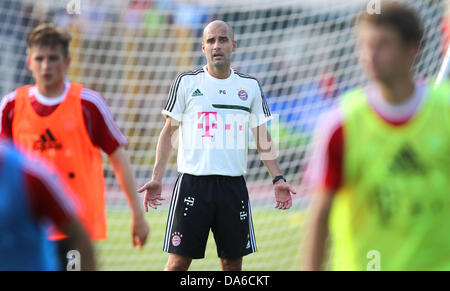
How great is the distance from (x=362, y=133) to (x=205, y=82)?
1.97 metres

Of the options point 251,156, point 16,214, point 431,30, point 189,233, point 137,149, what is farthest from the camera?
point 251,156

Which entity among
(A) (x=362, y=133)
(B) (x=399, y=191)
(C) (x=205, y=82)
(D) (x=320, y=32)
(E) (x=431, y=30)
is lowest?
(B) (x=399, y=191)

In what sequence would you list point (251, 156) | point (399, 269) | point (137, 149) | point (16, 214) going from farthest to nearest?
point (251, 156) < point (137, 149) < point (399, 269) < point (16, 214)

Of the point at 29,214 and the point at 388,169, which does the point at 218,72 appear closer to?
the point at 388,169

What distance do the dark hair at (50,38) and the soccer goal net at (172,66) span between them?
329 centimetres

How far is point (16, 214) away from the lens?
2.27 metres

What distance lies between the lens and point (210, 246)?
6.93 metres

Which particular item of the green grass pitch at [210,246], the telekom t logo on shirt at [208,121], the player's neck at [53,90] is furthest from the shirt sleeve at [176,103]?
the green grass pitch at [210,246]

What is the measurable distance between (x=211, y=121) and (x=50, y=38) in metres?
1.09

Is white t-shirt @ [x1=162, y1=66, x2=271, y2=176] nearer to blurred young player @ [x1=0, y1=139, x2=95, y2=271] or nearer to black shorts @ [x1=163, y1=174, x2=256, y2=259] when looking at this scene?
black shorts @ [x1=163, y1=174, x2=256, y2=259]

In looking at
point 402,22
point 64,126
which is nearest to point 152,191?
point 64,126

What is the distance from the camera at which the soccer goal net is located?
7242 mm

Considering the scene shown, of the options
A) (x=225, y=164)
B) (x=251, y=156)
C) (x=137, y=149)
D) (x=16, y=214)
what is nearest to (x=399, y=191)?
(x=16, y=214)

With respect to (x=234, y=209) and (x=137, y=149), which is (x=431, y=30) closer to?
(x=234, y=209)
